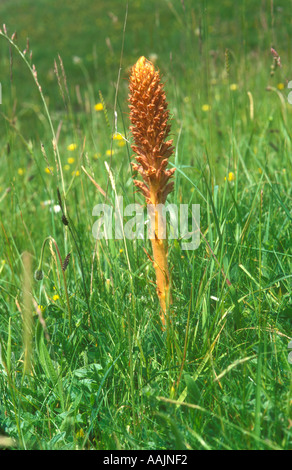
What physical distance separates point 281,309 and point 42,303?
935 millimetres

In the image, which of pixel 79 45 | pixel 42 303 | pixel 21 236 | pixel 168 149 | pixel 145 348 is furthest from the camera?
pixel 79 45

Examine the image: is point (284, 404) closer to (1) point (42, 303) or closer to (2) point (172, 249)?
(2) point (172, 249)

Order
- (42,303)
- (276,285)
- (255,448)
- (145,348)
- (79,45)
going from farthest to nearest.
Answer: (79,45) < (42,303) < (276,285) < (145,348) < (255,448)

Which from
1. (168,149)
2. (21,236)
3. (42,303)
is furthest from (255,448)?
(21,236)

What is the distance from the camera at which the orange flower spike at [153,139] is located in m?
1.25

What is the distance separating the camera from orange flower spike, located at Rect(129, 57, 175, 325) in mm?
1247

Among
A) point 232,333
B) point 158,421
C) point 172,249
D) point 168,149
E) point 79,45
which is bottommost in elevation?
point 158,421

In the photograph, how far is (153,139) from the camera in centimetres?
130

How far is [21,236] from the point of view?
92.4 inches

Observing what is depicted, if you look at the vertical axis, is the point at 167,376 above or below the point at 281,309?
below

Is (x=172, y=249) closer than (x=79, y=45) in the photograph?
Yes

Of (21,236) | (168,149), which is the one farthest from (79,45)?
(168,149)

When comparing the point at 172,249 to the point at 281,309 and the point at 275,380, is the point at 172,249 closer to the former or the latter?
the point at 281,309

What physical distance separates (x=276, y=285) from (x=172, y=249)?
38cm
